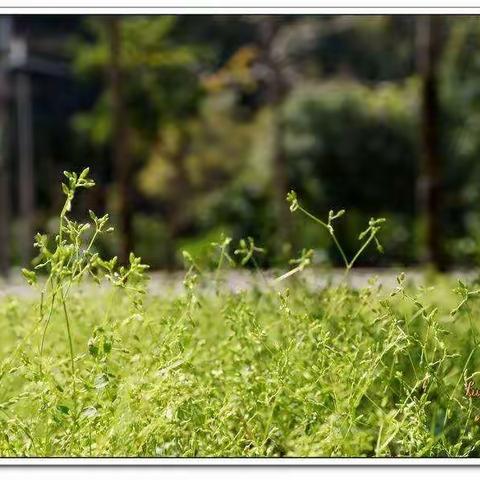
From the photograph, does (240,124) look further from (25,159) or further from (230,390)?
(230,390)

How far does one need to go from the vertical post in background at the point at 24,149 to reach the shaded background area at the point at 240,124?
3 centimetres

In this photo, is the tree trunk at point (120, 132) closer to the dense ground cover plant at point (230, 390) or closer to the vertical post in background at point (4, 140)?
the vertical post in background at point (4, 140)

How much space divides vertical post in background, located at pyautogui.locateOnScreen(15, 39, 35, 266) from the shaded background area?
1.2 inches

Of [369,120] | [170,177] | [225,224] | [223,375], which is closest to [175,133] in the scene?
[170,177]

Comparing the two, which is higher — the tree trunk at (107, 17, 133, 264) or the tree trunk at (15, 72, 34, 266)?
the tree trunk at (107, 17, 133, 264)

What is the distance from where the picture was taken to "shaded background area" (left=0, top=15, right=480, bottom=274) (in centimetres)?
1371

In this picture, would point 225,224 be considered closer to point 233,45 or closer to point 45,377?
point 233,45

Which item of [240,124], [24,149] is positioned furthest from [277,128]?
[24,149]

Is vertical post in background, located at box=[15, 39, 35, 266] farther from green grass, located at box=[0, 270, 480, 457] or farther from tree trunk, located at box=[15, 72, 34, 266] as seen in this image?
green grass, located at box=[0, 270, 480, 457]

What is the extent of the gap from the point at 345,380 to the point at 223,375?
0.35 metres

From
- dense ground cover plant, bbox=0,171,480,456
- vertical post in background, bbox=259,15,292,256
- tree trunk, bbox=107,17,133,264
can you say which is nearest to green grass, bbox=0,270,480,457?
dense ground cover plant, bbox=0,171,480,456

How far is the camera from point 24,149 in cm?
1455

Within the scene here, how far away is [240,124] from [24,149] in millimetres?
3372

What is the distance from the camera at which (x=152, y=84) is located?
14.4 metres
